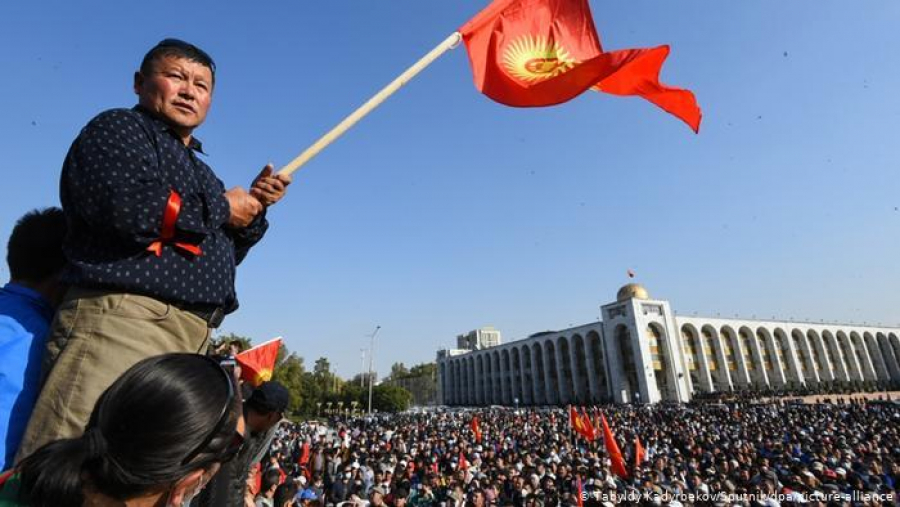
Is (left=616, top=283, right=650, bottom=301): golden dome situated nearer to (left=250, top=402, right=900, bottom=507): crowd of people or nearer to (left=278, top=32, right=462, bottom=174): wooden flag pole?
(left=250, top=402, right=900, bottom=507): crowd of people

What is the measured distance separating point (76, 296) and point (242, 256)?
851 millimetres

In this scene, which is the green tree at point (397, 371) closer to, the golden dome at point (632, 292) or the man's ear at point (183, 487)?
the golden dome at point (632, 292)

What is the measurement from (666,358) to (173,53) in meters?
62.8

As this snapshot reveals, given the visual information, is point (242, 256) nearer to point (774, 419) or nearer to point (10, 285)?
point (10, 285)

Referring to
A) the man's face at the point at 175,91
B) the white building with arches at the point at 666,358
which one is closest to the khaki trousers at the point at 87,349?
the man's face at the point at 175,91

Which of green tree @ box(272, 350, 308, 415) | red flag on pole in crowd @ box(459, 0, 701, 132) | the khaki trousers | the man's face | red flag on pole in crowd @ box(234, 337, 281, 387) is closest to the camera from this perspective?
the khaki trousers

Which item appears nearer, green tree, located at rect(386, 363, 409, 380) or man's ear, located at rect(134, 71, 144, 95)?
man's ear, located at rect(134, 71, 144, 95)

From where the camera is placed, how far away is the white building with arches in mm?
56625

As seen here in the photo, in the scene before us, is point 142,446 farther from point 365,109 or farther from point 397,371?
point 397,371

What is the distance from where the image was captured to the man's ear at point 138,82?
1863 millimetres

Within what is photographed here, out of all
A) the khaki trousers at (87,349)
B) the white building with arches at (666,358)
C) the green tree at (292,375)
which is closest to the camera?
the khaki trousers at (87,349)

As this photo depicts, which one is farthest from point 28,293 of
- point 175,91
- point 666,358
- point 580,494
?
point 666,358

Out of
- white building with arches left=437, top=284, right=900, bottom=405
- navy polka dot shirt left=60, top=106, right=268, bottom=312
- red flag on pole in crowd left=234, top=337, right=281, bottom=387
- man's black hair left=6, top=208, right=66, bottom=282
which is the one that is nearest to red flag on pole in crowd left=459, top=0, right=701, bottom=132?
navy polka dot shirt left=60, top=106, right=268, bottom=312

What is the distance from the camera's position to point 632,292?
199ft
